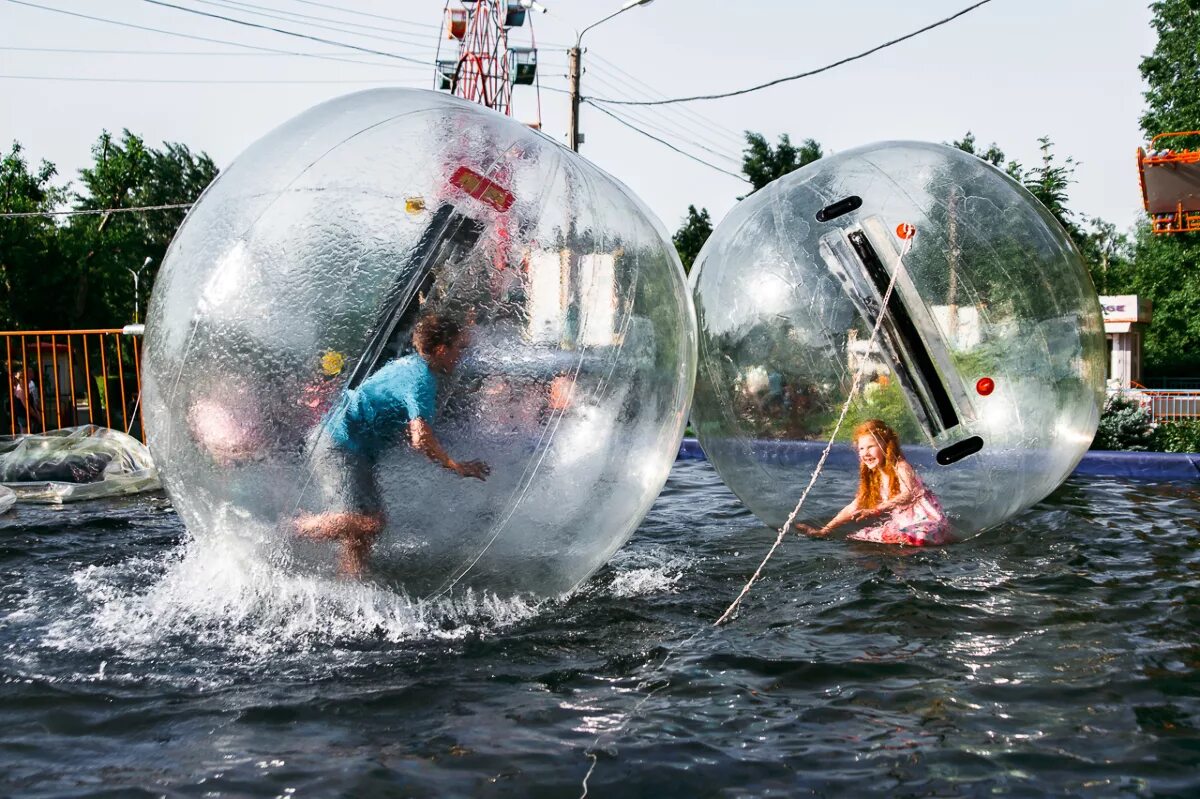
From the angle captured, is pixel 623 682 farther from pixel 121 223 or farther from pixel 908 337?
→ pixel 121 223

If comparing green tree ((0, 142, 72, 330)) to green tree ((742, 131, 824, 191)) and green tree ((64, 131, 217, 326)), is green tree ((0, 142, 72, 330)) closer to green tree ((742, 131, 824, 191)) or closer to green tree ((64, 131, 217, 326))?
green tree ((64, 131, 217, 326))

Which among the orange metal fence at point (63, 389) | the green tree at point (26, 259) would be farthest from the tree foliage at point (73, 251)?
the orange metal fence at point (63, 389)

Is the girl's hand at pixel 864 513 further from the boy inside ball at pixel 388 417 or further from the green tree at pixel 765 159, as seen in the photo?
the green tree at pixel 765 159

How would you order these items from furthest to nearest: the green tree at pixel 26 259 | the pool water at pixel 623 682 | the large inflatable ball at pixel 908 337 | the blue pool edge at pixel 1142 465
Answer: the green tree at pixel 26 259, the blue pool edge at pixel 1142 465, the large inflatable ball at pixel 908 337, the pool water at pixel 623 682

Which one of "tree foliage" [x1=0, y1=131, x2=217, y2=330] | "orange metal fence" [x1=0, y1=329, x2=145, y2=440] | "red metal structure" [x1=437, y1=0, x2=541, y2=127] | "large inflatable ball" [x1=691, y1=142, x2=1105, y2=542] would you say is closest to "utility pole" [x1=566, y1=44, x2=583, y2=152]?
"red metal structure" [x1=437, y1=0, x2=541, y2=127]

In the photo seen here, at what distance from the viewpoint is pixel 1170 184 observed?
622 inches

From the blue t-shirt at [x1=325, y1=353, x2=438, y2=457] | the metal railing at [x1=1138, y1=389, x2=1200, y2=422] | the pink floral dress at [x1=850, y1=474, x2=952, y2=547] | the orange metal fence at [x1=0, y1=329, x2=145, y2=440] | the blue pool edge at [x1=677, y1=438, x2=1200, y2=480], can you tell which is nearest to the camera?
the blue t-shirt at [x1=325, y1=353, x2=438, y2=457]

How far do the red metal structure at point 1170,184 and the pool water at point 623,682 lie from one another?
447 inches

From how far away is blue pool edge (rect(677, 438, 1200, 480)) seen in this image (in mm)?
8708

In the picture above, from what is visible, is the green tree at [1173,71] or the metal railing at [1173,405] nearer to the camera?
the metal railing at [1173,405]

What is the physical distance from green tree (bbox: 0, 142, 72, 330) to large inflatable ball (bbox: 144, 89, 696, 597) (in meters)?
30.5

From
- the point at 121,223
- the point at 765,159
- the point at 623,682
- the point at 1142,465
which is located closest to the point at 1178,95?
the point at 765,159

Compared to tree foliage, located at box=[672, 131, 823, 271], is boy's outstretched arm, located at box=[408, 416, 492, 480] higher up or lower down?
lower down

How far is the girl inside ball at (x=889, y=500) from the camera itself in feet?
16.7
